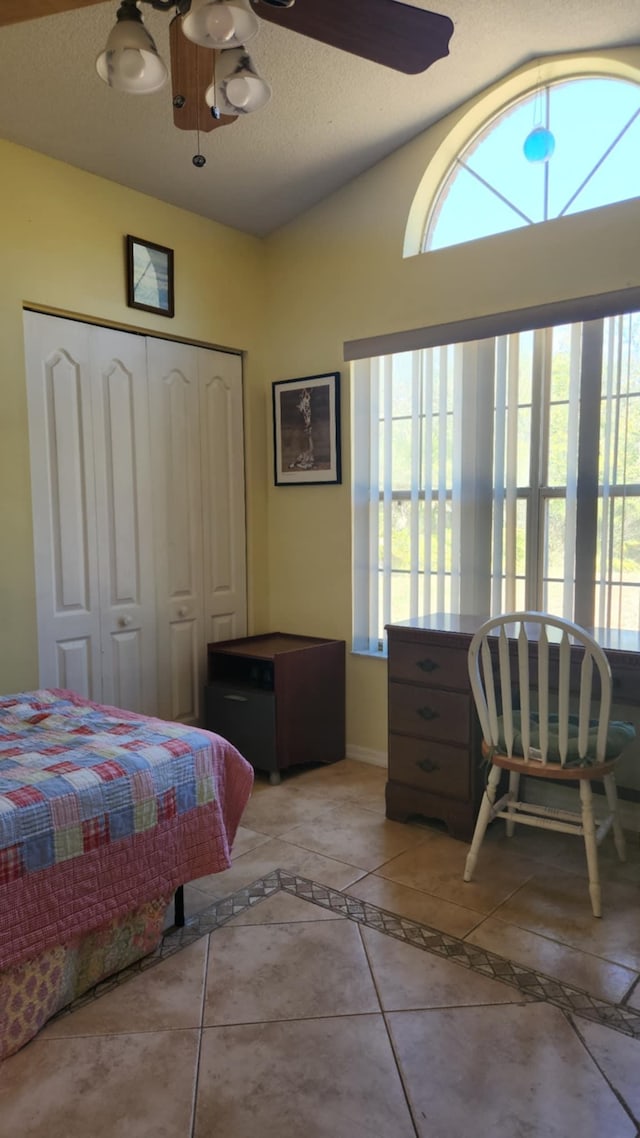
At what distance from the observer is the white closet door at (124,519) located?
10.1 feet

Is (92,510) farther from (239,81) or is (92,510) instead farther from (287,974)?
(287,974)

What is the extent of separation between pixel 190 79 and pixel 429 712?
2.12 metres

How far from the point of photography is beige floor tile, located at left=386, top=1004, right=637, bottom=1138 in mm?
1397

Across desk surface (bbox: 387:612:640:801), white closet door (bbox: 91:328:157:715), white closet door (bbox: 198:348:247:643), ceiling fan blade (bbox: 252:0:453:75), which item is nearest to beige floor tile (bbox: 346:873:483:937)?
desk surface (bbox: 387:612:640:801)

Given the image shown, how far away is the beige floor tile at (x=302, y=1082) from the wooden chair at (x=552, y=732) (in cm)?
85

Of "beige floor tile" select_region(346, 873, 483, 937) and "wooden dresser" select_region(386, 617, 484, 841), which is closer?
"beige floor tile" select_region(346, 873, 483, 937)

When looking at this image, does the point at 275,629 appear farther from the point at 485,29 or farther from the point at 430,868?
the point at 485,29

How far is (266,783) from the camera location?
3293 millimetres

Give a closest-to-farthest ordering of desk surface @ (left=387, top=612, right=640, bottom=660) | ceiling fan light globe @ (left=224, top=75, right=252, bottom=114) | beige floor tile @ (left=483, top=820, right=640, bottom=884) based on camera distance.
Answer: ceiling fan light globe @ (left=224, top=75, right=252, bottom=114), desk surface @ (left=387, top=612, right=640, bottom=660), beige floor tile @ (left=483, top=820, right=640, bottom=884)

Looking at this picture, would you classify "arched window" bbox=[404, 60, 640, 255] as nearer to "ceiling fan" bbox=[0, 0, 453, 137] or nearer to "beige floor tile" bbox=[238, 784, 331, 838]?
"ceiling fan" bbox=[0, 0, 453, 137]

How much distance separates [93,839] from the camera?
171 centimetres

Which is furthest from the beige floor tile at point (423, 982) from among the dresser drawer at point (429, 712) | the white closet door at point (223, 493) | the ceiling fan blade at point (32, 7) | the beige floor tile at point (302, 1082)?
the ceiling fan blade at point (32, 7)

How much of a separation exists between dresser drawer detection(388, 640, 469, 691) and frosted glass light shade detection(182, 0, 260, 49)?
194 centimetres

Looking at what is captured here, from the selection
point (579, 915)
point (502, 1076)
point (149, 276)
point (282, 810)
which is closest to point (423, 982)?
point (502, 1076)
